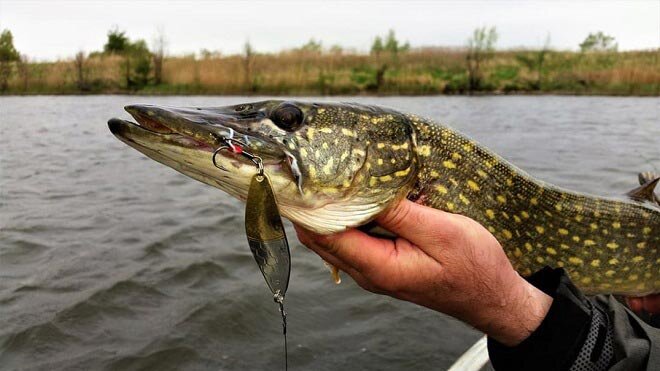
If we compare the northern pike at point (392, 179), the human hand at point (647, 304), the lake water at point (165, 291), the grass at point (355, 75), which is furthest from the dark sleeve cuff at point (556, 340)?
the grass at point (355, 75)

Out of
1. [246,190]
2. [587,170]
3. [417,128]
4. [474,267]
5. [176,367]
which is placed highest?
[417,128]

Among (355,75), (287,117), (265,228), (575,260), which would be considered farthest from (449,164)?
(355,75)

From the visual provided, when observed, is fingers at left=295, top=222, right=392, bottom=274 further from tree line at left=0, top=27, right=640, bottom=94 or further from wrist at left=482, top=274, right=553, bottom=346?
tree line at left=0, top=27, right=640, bottom=94

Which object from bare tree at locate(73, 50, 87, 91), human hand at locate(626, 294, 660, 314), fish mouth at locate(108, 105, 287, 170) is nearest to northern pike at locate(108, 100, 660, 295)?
fish mouth at locate(108, 105, 287, 170)

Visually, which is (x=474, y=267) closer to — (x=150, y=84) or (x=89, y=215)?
(x=89, y=215)

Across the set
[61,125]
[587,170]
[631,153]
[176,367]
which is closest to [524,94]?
[631,153]

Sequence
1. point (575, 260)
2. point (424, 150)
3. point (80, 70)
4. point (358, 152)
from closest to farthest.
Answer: point (358, 152)
point (424, 150)
point (575, 260)
point (80, 70)

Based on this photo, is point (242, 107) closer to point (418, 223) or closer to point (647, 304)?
point (418, 223)

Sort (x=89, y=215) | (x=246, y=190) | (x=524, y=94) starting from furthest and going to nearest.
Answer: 1. (x=524, y=94)
2. (x=89, y=215)
3. (x=246, y=190)
